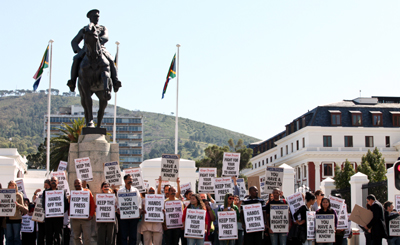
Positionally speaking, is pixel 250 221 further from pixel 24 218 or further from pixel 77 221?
pixel 24 218

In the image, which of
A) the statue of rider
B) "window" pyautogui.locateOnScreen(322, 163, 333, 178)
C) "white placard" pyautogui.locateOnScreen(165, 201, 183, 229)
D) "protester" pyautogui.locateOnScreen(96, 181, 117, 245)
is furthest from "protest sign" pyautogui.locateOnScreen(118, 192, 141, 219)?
"window" pyautogui.locateOnScreen(322, 163, 333, 178)

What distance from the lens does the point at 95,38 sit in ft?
48.0

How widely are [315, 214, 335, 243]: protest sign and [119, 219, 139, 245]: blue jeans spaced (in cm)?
402

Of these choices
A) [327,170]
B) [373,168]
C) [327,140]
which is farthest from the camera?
[327,140]

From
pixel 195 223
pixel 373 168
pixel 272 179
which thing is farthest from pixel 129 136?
pixel 195 223

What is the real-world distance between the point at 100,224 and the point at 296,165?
67846 mm

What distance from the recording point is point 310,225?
1317 cm

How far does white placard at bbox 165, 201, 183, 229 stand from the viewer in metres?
12.7

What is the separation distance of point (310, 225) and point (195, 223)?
273cm

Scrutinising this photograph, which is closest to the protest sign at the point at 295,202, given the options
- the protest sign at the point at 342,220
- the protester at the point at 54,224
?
the protest sign at the point at 342,220

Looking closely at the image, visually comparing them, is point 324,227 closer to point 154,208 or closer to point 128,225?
point 154,208

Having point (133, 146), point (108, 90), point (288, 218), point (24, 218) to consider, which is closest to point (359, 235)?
point (288, 218)

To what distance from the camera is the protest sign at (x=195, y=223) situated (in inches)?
481

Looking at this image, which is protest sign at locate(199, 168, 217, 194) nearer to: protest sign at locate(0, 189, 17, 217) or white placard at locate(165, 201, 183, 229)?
white placard at locate(165, 201, 183, 229)
